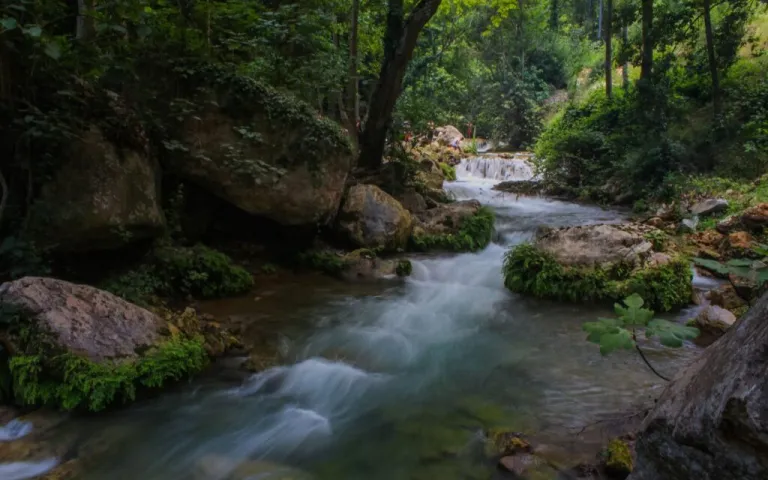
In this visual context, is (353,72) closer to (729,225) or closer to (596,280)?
(596,280)

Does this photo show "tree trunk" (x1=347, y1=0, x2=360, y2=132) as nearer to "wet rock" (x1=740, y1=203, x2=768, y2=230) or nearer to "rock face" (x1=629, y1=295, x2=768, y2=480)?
"wet rock" (x1=740, y1=203, x2=768, y2=230)

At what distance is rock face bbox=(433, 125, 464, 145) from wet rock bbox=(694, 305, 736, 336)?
1807cm

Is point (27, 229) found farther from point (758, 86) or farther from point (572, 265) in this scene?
point (758, 86)

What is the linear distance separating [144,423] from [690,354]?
527 centimetres

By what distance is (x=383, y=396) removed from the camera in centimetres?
492

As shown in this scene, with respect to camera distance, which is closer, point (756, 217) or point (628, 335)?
point (628, 335)

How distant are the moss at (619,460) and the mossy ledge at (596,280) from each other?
4.00 meters

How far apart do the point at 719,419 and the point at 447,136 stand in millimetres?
23410

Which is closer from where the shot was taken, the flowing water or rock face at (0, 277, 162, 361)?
the flowing water

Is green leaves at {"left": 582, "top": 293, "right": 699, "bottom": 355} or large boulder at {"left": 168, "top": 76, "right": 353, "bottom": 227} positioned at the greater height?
large boulder at {"left": 168, "top": 76, "right": 353, "bottom": 227}

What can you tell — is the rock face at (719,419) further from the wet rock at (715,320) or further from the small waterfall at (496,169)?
the small waterfall at (496,169)

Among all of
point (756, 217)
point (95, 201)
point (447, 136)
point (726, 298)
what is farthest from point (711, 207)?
point (447, 136)

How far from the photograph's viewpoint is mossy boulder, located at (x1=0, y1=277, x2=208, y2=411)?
418cm

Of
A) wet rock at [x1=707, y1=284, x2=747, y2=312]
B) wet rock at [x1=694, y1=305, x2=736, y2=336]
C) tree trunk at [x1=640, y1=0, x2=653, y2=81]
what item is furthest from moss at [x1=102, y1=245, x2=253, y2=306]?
tree trunk at [x1=640, y1=0, x2=653, y2=81]
